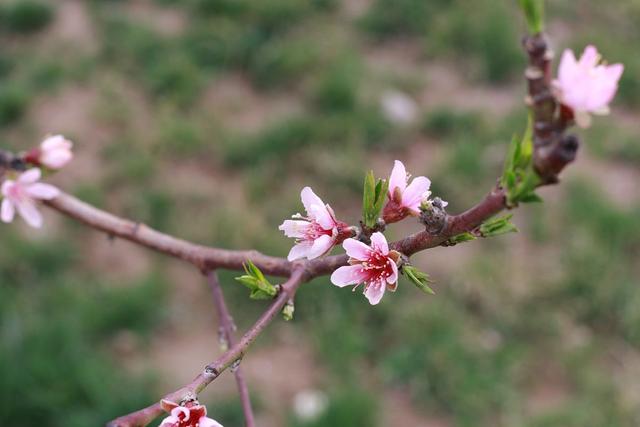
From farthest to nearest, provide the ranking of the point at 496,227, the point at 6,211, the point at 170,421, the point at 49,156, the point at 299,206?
the point at 299,206, the point at 49,156, the point at 6,211, the point at 496,227, the point at 170,421

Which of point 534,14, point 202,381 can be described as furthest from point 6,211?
point 534,14

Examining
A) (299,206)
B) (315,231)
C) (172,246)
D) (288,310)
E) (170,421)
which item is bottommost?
(170,421)

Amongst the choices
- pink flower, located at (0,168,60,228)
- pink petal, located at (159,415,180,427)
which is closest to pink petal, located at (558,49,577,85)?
pink petal, located at (159,415,180,427)

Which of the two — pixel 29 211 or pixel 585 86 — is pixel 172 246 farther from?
pixel 585 86

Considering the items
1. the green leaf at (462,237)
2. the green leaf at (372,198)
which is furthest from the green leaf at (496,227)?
the green leaf at (372,198)

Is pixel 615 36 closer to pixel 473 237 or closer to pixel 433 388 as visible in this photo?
pixel 433 388

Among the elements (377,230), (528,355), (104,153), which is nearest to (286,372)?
(528,355)
